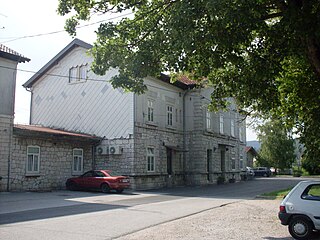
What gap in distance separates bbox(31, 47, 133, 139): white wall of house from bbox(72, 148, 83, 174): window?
6.80ft

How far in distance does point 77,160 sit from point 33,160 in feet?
13.2

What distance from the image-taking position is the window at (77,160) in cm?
2655

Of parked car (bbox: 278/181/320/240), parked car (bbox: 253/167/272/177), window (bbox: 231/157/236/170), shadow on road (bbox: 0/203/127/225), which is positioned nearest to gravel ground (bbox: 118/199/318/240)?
parked car (bbox: 278/181/320/240)

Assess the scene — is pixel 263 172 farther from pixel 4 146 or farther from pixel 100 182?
pixel 4 146

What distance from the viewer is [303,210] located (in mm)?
9195

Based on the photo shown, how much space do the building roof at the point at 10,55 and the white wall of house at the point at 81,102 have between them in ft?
19.4

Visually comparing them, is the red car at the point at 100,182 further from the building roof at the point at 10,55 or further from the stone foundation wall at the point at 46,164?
the building roof at the point at 10,55

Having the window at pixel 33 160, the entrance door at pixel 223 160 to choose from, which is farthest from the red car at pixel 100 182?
the entrance door at pixel 223 160

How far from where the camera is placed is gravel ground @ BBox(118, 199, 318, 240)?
31.1ft

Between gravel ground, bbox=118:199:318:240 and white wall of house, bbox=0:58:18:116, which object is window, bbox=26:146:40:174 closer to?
white wall of house, bbox=0:58:18:116

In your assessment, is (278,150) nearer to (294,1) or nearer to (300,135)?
(300,135)

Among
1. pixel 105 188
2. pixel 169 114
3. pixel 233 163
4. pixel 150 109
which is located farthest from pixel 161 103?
pixel 233 163

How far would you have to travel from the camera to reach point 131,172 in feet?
86.4

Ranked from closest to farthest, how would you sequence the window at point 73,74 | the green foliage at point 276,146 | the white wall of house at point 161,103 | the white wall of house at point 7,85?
the white wall of house at point 7,85 < the white wall of house at point 161,103 < the window at point 73,74 < the green foliage at point 276,146
